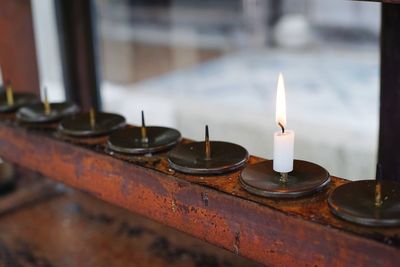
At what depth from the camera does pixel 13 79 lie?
2.11 meters

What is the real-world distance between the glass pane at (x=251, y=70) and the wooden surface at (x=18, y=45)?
1185mm

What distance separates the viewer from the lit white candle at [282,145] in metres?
1.05

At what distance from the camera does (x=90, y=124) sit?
1461 mm

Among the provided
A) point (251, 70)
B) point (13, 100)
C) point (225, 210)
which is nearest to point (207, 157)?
point (225, 210)

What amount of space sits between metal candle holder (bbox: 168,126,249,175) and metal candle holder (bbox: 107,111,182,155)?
0.19 feet

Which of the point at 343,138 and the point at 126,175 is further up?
the point at 126,175

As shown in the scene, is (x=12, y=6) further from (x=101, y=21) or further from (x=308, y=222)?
(x=101, y=21)

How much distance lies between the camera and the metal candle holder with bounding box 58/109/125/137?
1421mm

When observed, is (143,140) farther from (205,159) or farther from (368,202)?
(368,202)

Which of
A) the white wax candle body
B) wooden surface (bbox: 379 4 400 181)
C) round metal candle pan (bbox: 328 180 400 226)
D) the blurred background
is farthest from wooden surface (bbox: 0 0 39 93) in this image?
round metal candle pan (bbox: 328 180 400 226)

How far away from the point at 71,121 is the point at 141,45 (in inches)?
238

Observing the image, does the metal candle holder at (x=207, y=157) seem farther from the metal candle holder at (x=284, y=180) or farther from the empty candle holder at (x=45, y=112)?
the empty candle holder at (x=45, y=112)

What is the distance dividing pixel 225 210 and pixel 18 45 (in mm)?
1246

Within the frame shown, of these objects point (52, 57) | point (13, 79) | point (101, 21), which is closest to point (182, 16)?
point (101, 21)
